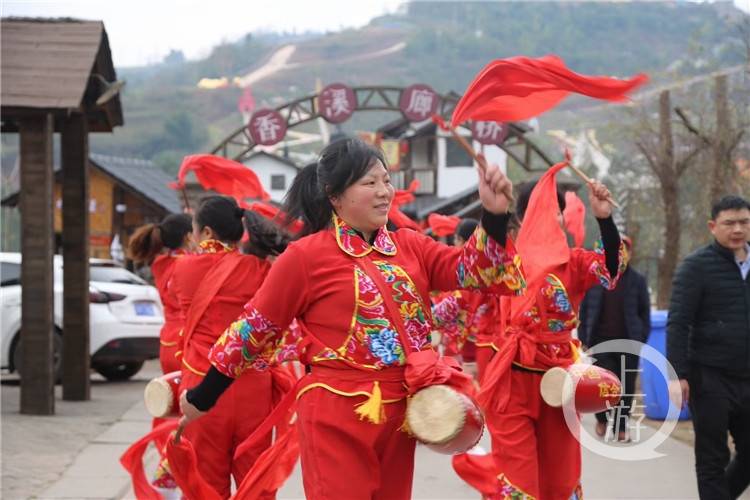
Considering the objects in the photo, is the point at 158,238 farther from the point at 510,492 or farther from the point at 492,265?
the point at 492,265

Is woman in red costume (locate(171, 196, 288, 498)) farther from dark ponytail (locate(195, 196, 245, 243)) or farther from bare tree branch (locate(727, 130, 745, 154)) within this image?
bare tree branch (locate(727, 130, 745, 154))

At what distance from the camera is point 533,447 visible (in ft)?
18.7

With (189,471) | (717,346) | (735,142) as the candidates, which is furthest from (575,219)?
(735,142)

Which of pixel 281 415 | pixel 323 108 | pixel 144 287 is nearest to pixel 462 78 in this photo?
pixel 323 108

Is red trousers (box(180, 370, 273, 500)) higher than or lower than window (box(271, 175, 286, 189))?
higher

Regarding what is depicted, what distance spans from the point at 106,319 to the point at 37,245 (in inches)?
136

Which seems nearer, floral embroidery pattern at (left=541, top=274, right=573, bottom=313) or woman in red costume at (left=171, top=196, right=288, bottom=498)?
woman in red costume at (left=171, top=196, right=288, bottom=498)

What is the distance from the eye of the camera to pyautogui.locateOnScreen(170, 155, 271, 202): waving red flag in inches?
340

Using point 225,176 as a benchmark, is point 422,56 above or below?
above

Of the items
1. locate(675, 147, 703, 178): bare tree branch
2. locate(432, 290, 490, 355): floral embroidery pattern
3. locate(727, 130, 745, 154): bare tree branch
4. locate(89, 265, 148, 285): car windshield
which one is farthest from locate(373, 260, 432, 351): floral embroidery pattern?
locate(675, 147, 703, 178): bare tree branch

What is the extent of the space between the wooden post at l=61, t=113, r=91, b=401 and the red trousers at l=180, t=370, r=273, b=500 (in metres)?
6.70

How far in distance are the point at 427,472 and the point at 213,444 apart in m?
3.28

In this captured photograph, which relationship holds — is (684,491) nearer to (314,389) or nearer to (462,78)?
Result: (314,389)

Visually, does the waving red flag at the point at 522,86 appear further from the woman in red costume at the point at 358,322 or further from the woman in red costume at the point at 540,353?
the woman in red costume at the point at 540,353
